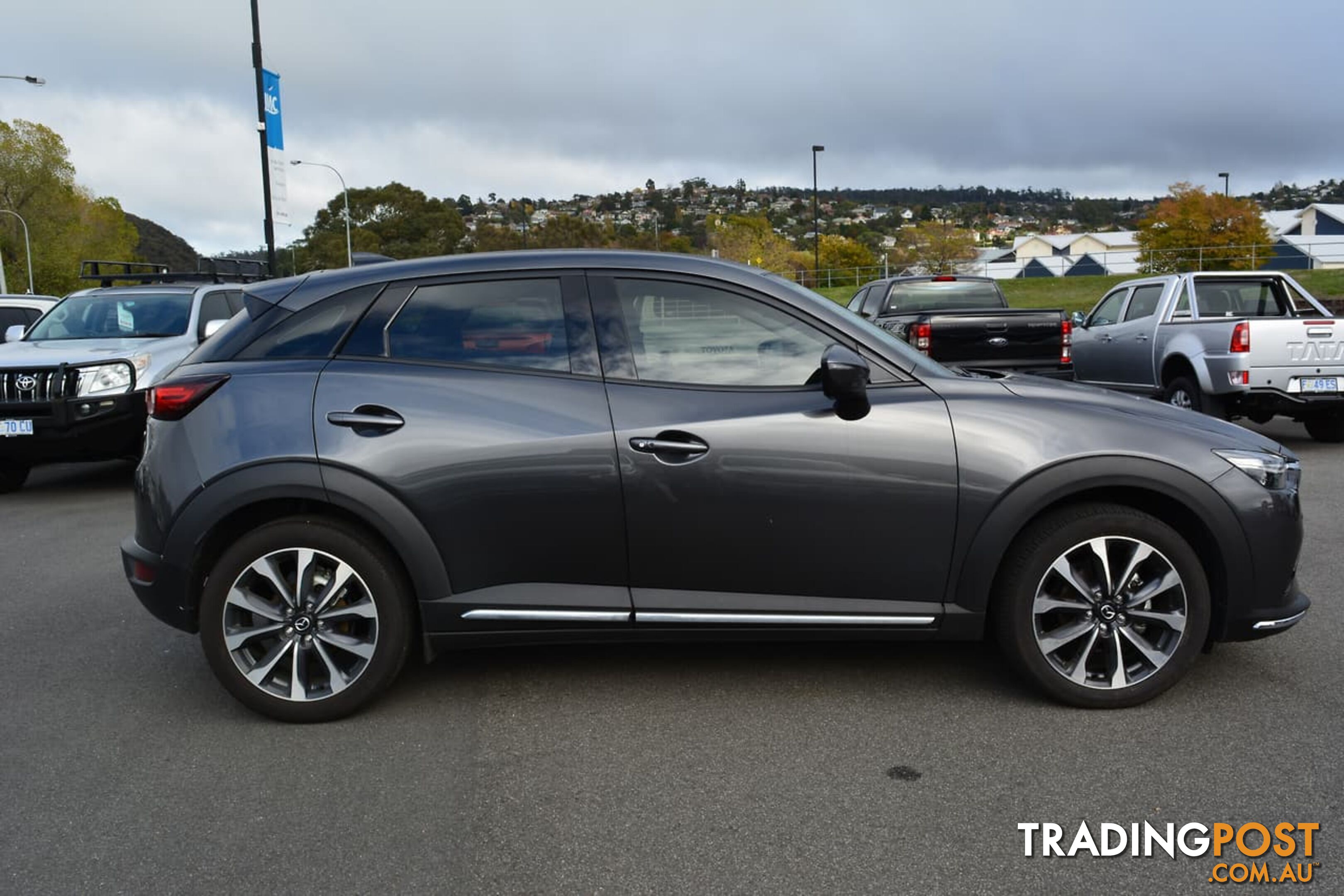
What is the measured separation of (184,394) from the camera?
163 inches

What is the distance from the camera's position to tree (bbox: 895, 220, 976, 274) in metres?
61.5

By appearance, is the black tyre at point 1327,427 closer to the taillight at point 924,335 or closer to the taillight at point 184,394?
the taillight at point 924,335

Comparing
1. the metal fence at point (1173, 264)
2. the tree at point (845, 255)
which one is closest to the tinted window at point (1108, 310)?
the metal fence at point (1173, 264)

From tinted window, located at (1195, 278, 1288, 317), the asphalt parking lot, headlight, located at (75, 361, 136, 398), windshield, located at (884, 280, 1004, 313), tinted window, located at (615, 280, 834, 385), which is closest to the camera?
the asphalt parking lot

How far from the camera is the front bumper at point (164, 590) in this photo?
4098 millimetres

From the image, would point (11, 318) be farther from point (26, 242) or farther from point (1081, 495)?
point (26, 242)

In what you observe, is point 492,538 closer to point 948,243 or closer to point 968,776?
point 968,776

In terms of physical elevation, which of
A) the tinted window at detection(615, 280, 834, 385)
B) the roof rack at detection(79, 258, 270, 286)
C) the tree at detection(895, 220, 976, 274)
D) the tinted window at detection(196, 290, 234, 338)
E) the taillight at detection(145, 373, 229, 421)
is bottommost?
the taillight at detection(145, 373, 229, 421)

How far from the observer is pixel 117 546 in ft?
24.4

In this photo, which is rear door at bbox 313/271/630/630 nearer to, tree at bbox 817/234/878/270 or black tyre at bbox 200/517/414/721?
black tyre at bbox 200/517/414/721

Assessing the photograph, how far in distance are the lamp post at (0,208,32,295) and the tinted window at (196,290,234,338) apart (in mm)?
63987

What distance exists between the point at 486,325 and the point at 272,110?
15751 millimetres

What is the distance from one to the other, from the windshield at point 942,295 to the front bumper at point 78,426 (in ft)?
31.4

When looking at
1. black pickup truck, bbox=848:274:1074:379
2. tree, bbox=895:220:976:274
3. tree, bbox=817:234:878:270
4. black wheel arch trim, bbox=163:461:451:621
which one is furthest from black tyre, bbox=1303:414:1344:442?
tree, bbox=817:234:878:270
